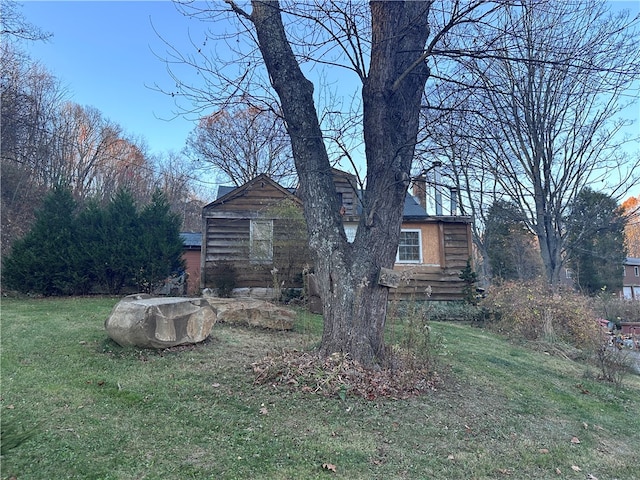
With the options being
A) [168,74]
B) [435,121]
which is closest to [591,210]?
[435,121]

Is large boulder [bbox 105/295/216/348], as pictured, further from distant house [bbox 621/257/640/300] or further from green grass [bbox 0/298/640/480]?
distant house [bbox 621/257/640/300]

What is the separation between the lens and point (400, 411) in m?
3.34

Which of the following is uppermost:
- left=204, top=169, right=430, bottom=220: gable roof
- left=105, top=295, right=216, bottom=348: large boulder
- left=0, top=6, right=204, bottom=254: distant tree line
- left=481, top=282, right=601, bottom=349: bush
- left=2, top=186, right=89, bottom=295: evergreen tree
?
left=0, top=6, right=204, bottom=254: distant tree line

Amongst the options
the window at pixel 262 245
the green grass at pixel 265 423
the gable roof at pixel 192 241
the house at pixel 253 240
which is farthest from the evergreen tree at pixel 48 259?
the gable roof at pixel 192 241

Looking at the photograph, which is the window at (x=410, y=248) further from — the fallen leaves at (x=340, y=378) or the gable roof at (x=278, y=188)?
the fallen leaves at (x=340, y=378)

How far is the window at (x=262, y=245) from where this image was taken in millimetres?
11016

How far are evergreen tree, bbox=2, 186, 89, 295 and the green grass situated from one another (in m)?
5.13

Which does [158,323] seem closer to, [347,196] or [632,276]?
[347,196]

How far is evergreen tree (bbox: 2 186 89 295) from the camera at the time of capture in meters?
9.41

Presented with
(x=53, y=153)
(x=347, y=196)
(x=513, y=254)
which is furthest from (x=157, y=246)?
(x=513, y=254)

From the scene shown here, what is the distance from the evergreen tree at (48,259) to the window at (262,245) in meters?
4.36

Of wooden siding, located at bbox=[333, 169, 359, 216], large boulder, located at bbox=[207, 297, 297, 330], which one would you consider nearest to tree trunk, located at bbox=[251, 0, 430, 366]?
large boulder, located at bbox=[207, 297, 297, 330]

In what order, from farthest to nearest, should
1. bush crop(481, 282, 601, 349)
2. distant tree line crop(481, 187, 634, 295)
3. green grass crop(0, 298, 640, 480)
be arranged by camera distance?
distant tree line crop(481, 187, 634, 295) < bush crop(481, 282, 601, 349) < green grass crop(0, 298, 640, 480)

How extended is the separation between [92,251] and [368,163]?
27.9 ft
